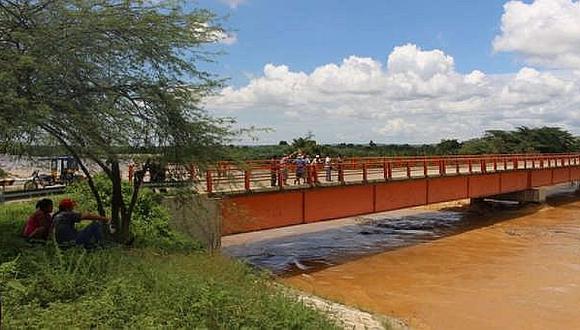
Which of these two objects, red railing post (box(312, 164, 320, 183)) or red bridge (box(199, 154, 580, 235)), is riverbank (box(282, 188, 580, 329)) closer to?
red bridge (box(199, 154, 580, 235))

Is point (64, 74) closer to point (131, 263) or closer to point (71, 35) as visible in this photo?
point (71, 35)

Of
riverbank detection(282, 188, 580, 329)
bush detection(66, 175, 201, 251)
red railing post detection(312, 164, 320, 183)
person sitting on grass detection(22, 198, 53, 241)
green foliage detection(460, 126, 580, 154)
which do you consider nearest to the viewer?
person sitting on grass detection(22, 198, 53, 241)

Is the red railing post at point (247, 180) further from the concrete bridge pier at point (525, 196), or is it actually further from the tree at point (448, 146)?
the tree at point (448, 146)

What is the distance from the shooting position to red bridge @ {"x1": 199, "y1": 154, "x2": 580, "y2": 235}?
1845 centimetres

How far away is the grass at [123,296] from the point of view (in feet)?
24.9

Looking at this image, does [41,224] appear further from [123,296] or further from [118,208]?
[123,296]

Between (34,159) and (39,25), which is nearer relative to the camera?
(39,25)

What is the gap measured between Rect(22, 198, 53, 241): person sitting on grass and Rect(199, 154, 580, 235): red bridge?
379 centimetres

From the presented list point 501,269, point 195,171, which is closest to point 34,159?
point 195,171

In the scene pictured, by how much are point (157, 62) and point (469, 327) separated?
9.05m

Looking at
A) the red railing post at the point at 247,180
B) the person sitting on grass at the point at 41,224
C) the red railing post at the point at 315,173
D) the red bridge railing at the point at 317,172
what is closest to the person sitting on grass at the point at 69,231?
the person sitting on grass at the point at 41,224

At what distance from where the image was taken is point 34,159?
11305 millimetres

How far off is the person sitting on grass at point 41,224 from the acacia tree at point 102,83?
1.11m

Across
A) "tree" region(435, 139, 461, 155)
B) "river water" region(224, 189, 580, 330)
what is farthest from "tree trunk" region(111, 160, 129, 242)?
"tree" region(435, 139, 461, 155)
